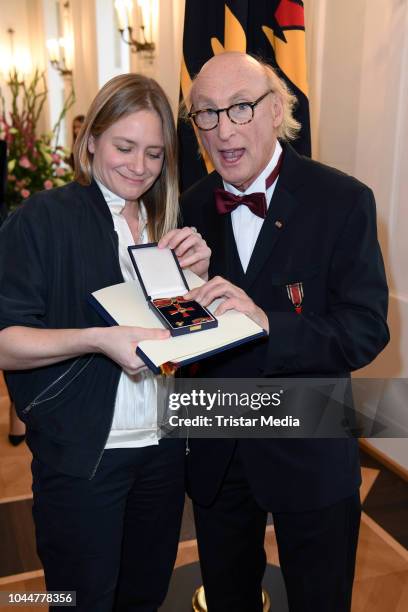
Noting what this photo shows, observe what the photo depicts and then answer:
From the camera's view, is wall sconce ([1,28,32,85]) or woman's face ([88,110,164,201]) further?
wall sconce ([1,28,32,85])

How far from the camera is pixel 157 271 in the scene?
149 cm

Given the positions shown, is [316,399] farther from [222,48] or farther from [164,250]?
[222,48]

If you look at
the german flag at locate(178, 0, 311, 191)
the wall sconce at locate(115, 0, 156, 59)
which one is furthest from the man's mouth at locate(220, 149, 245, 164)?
the wall sconce at locate(115, 0, 156, 59)

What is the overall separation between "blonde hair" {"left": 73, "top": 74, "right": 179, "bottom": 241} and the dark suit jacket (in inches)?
5.9

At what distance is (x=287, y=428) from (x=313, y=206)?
0.60m

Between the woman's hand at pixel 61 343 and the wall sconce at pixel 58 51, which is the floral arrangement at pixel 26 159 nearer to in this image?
the woman's hand at pixel 61 343

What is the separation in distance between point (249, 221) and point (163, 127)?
35 centimetres

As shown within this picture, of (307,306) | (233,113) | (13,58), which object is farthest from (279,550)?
(13,58)

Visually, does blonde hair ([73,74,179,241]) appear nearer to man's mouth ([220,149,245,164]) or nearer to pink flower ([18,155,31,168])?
man's mouth ([220,149,245,164])

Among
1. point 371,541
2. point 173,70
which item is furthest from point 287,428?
point 173,70

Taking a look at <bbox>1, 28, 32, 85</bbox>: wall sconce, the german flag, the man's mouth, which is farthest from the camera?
<bbox>1, 28, 32, 85</bbox>: wall sconce

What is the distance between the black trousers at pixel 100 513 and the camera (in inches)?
60.7

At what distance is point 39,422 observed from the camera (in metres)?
1.54

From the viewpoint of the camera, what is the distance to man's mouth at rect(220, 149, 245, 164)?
1.62 meters
